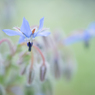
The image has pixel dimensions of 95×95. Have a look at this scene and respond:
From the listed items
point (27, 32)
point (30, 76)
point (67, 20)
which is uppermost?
point (67, 20)

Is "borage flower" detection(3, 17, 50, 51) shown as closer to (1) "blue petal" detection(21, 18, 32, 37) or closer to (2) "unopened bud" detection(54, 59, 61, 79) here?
→ (1) "blue petal" detection(21, 18, 32, 37)

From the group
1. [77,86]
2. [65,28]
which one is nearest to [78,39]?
[77,86]

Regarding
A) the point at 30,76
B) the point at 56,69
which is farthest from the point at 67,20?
the point at 30,76

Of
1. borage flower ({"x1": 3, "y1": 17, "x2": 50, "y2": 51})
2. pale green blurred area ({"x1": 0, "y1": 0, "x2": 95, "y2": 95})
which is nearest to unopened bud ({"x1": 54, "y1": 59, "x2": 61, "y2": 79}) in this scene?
pale green blurred area ({"x1": 0, "y1": 0, "x2": 95, "y2": 95})

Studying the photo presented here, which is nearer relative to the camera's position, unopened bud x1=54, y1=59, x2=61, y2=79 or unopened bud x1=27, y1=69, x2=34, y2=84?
unopened bud x1=27, y1=69, x2=34, y2=84

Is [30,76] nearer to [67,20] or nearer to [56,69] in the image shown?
[56,69]

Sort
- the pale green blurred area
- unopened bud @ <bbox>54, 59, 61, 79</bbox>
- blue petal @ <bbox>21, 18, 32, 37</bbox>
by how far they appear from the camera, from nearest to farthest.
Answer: blue petal @ <bbox>21, 18, 32, 37</bbox>, unopened bud @ <bbox>54, 59, 61, 79</bbox>, the pale green blurred area

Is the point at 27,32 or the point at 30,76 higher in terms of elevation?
the point at 27,32

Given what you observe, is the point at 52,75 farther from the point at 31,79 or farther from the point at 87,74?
the point at 87,74

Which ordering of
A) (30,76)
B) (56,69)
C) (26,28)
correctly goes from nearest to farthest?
(26,28)
(30,76)
(56,69)
